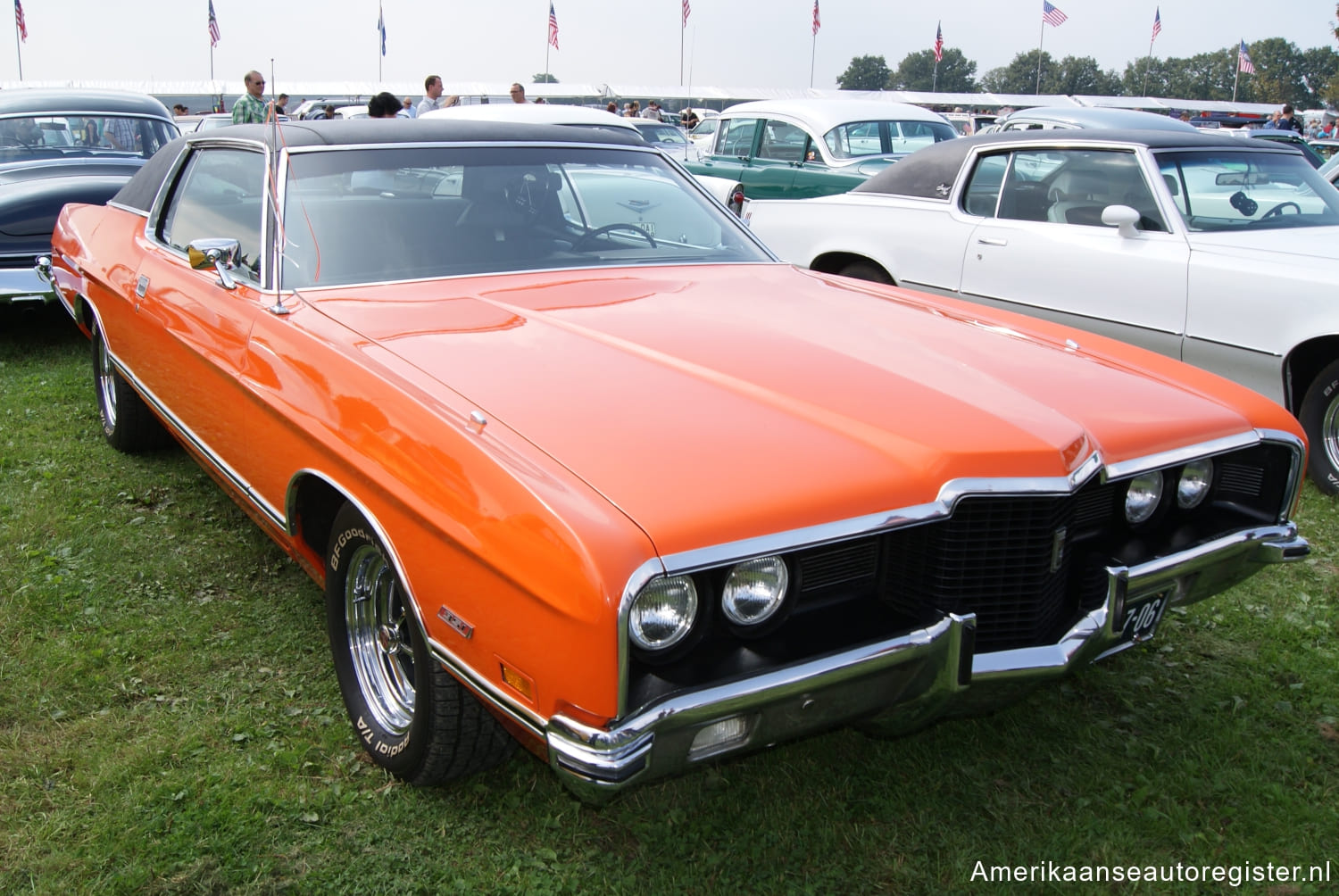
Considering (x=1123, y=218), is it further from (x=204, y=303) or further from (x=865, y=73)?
(x=865, y=73)

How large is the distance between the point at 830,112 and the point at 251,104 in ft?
17.5

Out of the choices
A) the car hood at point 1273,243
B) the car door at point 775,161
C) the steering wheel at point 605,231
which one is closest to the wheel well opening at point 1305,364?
the car hood at point 1273,243

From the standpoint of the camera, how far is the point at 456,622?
6.40 feet

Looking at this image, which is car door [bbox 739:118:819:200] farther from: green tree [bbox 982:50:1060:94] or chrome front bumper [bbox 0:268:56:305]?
green tree [bbox 982:50:1060:94]

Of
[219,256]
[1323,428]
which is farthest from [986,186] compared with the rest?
[219,256]

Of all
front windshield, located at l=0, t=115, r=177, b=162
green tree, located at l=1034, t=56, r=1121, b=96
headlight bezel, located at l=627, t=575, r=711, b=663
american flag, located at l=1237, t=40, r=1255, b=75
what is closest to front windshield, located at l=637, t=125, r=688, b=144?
front windshield, located at l=0, t=115, r=177, b=162

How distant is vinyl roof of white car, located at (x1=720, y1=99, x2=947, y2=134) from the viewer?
32.4 ft

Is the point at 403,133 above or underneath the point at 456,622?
above

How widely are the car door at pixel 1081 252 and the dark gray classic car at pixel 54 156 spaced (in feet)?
17.4

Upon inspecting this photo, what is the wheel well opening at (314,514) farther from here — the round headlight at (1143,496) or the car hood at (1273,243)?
the car hood at (1273,243)

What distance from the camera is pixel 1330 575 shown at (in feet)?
12.1

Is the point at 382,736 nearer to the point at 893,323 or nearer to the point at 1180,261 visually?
the point at 893,323

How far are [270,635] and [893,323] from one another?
207 cm

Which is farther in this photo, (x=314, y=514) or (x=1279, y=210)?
(x=1279, y=210)
